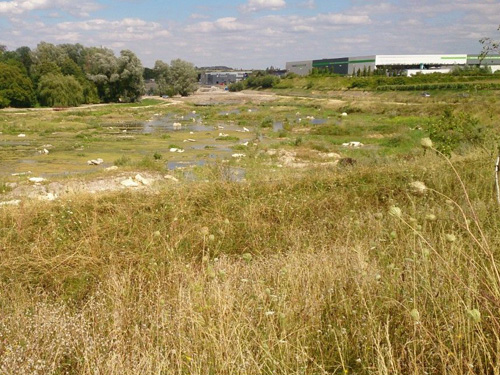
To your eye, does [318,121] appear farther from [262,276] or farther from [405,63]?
[405,63]

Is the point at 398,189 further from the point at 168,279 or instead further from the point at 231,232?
the point at 168,279

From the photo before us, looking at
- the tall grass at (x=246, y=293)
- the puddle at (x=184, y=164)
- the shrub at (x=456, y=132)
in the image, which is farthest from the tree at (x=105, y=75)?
the tall grass at (x=246, y=293)

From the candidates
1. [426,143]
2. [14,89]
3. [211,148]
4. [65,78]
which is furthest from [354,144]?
[65,78]

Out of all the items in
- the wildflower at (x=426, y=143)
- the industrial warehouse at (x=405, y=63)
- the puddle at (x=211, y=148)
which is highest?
the industrial warehouse at (x=405, y=63)

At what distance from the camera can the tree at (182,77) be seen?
96625mm

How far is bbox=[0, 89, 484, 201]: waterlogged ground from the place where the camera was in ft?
54.2

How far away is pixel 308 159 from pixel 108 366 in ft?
69.4

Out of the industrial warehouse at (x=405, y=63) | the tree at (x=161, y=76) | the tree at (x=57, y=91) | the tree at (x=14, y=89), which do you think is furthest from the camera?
the industrial warehouse at (x=405, y=63)

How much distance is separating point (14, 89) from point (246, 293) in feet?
207

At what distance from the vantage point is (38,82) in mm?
62875

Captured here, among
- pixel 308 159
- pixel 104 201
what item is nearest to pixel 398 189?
pixel 104 201

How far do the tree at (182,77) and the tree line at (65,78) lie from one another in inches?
106

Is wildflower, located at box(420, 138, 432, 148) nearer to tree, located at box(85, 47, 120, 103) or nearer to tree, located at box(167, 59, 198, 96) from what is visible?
tree, located at box(85, 47, 120, 103)

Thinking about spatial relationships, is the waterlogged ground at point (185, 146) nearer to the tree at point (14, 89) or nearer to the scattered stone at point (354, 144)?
the scattered stone at point (354, 144)
